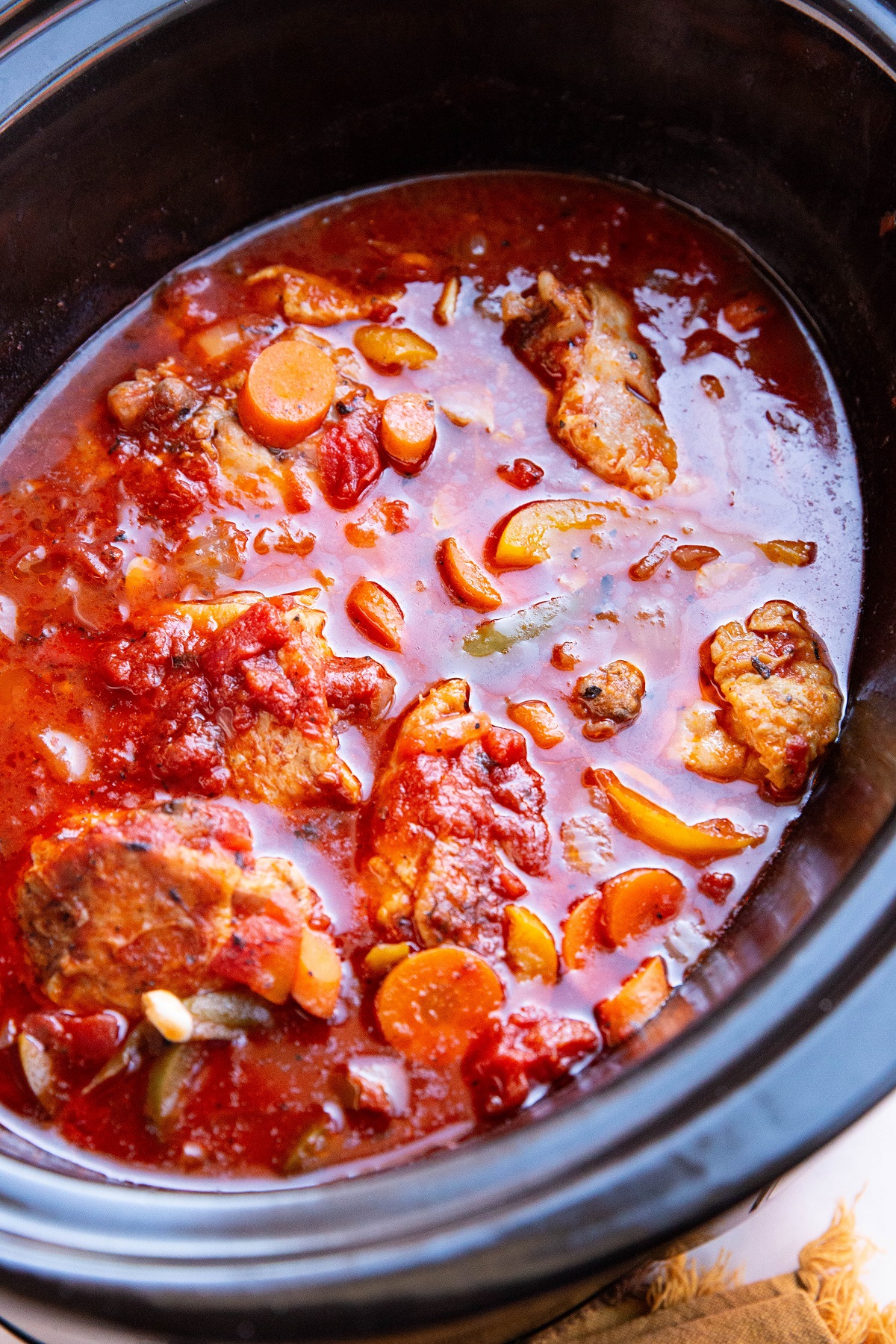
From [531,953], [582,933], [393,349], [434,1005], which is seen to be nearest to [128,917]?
[434,1005]

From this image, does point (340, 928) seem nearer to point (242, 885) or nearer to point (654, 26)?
point (242, 885)

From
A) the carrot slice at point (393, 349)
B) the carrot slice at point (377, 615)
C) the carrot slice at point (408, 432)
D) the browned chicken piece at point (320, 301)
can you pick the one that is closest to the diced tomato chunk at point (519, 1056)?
the carrot slice at point (377, 615)

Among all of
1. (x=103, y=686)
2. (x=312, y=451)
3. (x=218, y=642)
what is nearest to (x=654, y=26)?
(x=312, y=451)

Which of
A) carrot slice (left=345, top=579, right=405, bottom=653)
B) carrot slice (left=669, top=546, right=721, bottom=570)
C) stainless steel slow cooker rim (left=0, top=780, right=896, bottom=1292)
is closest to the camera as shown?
stainless steel slow cooker rim (left=0, top=780, right=896, bottom=1292)

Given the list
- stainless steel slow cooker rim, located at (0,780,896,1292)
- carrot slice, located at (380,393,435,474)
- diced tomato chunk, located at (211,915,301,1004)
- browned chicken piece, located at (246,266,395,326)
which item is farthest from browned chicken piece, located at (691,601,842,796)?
browned chicken piece, located at (246,266,395,326)

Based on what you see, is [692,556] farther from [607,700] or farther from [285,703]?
[285,703]

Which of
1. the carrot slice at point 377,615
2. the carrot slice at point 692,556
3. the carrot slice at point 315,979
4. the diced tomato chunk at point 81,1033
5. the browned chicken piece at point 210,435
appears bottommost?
the diced tomato chunk at point 81,1033

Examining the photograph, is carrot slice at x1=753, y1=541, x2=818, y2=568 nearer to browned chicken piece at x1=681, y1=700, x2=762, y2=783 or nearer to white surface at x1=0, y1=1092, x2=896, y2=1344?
browned chicken piece at x1=681, y1=700, x2=762, y2=783

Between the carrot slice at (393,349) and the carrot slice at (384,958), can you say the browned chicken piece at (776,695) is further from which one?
the carrot slice at (393,349)
